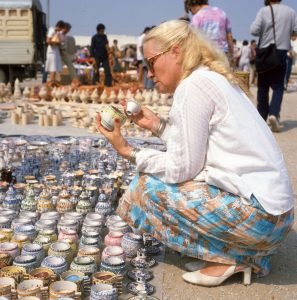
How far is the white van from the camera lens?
11398 mm

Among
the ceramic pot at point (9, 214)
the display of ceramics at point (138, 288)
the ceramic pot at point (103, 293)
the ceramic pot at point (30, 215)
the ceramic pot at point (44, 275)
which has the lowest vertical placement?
the display of ceramics at point (138, 288)

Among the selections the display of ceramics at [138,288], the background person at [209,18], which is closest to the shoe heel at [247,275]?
the display of ceramics at [138,288]

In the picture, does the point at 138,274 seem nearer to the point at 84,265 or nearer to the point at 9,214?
the point at 84,265

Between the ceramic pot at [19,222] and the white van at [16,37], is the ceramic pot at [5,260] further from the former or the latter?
the white van at [16,37]

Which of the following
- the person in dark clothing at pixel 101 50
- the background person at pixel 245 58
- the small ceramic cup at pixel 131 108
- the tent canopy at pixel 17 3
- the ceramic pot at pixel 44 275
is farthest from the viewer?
the background person at pixel 245 58

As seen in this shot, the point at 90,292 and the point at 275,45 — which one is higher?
A: the point at 275,45

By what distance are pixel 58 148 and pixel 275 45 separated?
9.76 ft

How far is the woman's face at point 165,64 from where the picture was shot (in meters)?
2.07

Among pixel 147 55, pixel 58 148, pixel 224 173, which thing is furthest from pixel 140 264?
pixel 58 148

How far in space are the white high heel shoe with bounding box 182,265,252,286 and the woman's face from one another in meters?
0.82

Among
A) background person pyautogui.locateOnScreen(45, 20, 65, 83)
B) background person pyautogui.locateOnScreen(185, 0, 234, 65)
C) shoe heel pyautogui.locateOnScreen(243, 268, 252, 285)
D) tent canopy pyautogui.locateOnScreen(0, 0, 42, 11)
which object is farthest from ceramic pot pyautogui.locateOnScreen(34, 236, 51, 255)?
tent canopy pyautogui.locateOnScreen(0, 0, 42, 11)

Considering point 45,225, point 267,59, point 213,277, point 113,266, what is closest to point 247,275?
point 213,277

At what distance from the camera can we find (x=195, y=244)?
213 centimetres

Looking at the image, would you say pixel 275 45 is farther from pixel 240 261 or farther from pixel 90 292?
pixel 90 292
